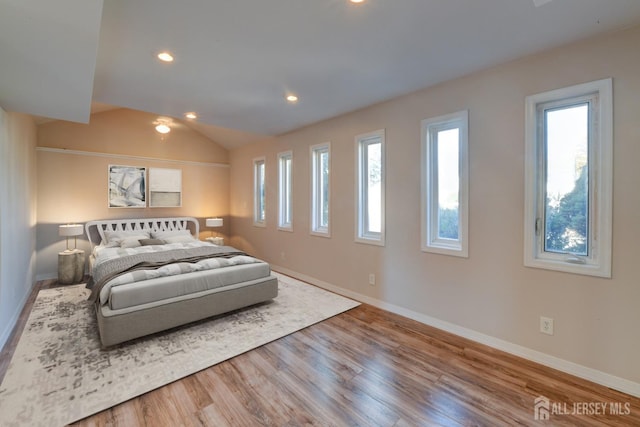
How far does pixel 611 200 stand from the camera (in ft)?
6.89

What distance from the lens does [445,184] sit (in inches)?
123

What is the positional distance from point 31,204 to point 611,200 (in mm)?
6840

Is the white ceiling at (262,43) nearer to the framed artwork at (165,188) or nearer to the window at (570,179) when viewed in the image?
the window at (570,179)

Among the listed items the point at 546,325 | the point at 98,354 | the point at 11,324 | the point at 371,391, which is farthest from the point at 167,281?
the point at 546,325

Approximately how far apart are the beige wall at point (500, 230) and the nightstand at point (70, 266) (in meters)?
4.06

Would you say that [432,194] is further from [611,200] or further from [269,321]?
[269,321]

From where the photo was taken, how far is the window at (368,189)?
12.5 feet

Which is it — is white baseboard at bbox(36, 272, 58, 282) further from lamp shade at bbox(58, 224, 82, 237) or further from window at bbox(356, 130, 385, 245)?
window at bbox(356, 130, 385, 245)

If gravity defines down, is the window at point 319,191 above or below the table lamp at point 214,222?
above

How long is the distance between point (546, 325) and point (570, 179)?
124 cm

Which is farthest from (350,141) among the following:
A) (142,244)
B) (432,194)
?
(142,244)

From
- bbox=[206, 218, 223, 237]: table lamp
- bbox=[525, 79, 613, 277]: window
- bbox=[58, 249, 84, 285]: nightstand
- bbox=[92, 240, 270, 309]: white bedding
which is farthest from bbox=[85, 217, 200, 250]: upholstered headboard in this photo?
bbox=[525, 79, 613, 277]: window

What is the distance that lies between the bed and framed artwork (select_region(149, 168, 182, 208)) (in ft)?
5.24

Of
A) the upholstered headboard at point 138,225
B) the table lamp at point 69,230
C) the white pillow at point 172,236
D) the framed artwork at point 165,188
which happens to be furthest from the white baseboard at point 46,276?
the framed artwork at point 165,188
